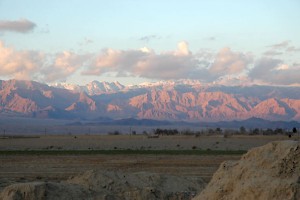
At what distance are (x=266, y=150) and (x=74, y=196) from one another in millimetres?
6191

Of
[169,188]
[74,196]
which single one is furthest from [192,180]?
[74,196]

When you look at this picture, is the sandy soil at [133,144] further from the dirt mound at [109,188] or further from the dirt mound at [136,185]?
the dirt mound at [109,188]

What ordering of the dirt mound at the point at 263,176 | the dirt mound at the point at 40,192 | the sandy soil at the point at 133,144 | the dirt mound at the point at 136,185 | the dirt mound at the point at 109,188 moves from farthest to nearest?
1. the sandy soil at the point at 133,144
2. the dirt mound at the point at 136,185
3. the dirt mound at the point at 109,188
4. the dirt mound at the point at 40,192
5. the dirt mound at the point at 263,176

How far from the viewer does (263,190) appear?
10273 mm

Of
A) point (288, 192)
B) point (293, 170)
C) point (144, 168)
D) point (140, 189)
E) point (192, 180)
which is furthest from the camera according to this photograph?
point (144, 168)

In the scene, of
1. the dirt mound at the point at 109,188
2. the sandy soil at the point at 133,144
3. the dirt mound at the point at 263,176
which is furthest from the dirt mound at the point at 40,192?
the sandy soil at the point at 133,144

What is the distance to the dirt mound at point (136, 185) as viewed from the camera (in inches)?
661

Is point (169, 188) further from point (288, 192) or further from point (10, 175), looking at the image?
point (10, 175)

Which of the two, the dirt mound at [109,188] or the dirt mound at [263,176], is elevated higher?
the dirt mound at [263,176]

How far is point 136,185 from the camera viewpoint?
17.9 m

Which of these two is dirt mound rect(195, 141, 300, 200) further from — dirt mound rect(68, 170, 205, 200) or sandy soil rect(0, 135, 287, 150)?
sandy soil rect(0, 135, 287, 150)

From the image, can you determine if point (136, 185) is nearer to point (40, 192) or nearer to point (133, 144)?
point (40, 192)

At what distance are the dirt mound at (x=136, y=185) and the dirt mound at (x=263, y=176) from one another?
192 inches

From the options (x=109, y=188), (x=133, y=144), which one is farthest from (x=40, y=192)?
(x=133, y=144)
